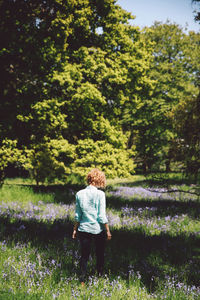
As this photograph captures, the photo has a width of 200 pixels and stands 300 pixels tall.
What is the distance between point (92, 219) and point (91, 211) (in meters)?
0.12

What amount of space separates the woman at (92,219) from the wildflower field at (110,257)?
304 mm

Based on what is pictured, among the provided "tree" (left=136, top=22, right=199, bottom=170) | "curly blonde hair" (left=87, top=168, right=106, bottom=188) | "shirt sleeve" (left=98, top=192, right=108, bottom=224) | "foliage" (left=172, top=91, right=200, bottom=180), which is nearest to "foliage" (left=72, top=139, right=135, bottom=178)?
"foliage" (left=172, top=91, right=200, bottom=180)

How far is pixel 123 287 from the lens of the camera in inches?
135

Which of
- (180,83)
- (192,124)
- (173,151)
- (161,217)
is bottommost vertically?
(161,217)

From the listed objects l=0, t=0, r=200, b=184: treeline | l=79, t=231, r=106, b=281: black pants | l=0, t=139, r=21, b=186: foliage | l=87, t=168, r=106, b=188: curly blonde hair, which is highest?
l=0, t=0, r=200, b=184: treeline

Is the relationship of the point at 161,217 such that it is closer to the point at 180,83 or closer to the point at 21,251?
the point at 21,251

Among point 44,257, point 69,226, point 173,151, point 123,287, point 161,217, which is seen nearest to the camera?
point 123,287

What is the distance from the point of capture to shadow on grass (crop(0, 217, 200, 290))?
3.96 m

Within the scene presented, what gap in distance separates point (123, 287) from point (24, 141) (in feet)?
32.2

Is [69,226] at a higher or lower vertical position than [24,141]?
lower

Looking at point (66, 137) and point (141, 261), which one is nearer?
point (141, 261)

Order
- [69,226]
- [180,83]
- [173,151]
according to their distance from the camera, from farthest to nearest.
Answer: [180,83] < [173,151] < [69,226]

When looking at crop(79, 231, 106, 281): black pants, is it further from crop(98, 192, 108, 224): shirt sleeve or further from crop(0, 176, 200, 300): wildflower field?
crop(98, 192, 108, 224): shirt sleeve

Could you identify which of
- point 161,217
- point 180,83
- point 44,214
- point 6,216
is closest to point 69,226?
point 44,214
